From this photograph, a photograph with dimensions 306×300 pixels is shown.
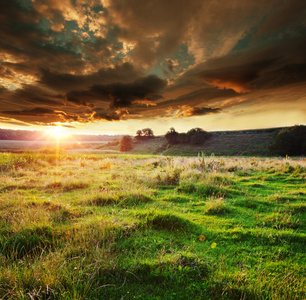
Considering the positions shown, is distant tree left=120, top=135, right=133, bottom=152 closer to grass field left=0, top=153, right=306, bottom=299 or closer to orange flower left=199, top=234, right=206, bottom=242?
grass field left=0, top=153, right=306, bottom=299

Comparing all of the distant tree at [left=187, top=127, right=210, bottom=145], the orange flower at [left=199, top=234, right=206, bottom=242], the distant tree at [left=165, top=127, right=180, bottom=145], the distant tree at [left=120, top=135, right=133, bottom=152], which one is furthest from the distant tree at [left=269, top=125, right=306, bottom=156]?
the distant tree at [left=120, top=135, right=133, bottom=152]

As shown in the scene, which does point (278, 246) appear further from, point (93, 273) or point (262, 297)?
point (93, 273)

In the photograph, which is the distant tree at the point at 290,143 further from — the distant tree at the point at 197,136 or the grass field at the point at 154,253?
the grass field at the point at 154,253

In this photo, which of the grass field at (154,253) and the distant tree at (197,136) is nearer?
the grass field at (154,253)

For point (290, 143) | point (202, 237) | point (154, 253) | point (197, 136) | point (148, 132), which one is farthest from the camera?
point (148, 132)

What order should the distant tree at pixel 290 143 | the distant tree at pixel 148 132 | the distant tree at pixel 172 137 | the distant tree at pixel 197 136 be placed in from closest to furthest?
the distant tree at pixel 290 143, the distant tree at pixel 197 136, the distant tree at pixel 172 137, the distant tree at pixel 148 132

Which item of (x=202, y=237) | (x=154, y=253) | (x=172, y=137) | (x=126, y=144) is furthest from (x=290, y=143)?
(x=126, y=144)

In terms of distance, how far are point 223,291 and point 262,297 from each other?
1.90ft

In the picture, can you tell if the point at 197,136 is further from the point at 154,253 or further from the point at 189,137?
the point at 154,253

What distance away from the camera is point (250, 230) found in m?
4.68

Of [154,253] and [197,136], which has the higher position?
[197,136]

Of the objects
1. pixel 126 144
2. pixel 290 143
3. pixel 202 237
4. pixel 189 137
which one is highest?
pixel 189 137

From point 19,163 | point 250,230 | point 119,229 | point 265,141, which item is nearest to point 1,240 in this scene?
point 119,229

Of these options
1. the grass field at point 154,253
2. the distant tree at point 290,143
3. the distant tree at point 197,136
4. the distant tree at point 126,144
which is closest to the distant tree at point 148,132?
the distant tree at point 126,144
